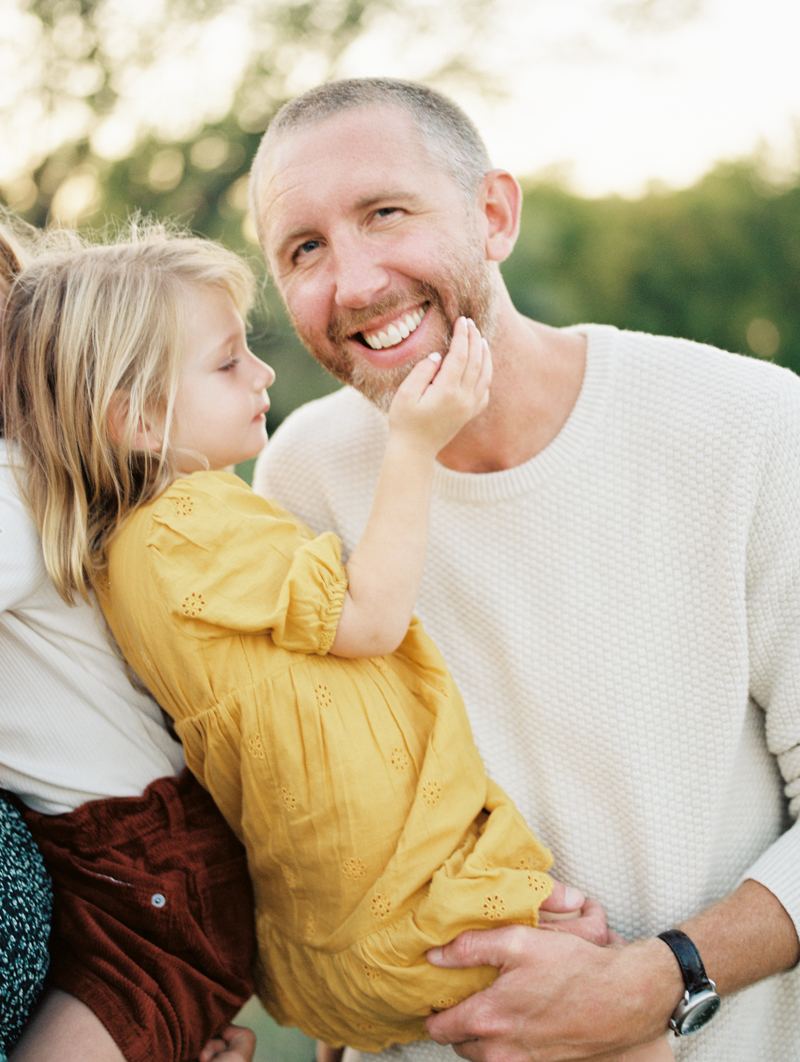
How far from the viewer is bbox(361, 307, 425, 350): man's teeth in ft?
4.53

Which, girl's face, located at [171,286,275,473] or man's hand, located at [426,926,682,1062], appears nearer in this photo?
man's hand, located at [426,926,682,1062]

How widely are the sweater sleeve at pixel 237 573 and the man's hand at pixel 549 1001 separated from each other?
0.47m

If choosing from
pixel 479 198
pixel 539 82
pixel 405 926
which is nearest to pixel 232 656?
pixel 405 926

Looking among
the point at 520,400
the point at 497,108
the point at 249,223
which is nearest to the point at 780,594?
the point at 520,400

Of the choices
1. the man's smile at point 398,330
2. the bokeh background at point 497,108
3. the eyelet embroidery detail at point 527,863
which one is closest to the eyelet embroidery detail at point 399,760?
the eyelet embroidery detail at point 527,863

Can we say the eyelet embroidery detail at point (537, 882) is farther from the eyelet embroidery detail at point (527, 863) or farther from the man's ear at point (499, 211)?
the man's ear at point (499, 211)

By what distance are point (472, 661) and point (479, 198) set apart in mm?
814

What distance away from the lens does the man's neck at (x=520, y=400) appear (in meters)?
1.47

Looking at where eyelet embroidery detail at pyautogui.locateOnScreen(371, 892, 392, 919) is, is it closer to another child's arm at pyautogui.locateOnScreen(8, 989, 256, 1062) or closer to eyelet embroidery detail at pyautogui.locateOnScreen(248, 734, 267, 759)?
eyelet embroidery detail at pyautogui.locateOnScreen(248, 734, 267, 759)

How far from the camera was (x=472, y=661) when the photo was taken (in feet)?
4.84

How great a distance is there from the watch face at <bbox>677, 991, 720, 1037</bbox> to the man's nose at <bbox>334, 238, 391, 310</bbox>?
1142mm

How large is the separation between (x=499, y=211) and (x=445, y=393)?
478 millimetres

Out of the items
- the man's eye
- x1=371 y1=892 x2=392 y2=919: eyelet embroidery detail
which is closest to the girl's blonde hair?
the man's eye

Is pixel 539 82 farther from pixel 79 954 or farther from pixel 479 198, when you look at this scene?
pixel 79 954
